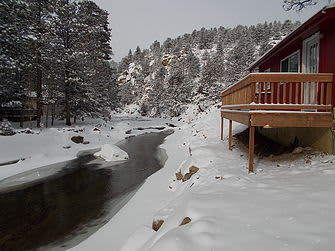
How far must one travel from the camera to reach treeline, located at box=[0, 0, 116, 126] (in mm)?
17312

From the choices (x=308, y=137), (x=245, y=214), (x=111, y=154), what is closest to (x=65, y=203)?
(x=111, y=154)

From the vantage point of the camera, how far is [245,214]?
3.90 m

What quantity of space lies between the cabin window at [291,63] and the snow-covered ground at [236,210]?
4583 millimetres

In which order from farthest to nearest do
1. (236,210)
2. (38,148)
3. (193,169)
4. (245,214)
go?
(38,148), (193,169), (236,210), (245,214)

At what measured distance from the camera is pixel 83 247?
233 inches

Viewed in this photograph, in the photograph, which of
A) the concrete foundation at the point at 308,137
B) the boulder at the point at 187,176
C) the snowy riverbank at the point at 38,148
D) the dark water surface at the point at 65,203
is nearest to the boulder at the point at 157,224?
the dark water surface at the point at 65,203

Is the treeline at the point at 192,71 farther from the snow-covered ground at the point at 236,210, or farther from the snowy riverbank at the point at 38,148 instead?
the snowy riverbank at the point at 38,148

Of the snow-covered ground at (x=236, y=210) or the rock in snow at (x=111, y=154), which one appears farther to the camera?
the rock in snow at (x=111, y=154)

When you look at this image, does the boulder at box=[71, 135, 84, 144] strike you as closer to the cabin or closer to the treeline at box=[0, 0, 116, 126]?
the treeline at box=[0, 0, 116, 126]

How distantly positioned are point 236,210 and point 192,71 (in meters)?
63.2

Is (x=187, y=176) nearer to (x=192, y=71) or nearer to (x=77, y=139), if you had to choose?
(x=77, y=139)

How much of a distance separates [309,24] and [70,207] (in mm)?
10477

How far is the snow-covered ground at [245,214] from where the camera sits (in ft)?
10.4

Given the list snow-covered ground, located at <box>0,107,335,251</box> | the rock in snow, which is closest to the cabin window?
snow-covered ground, located at <box>0,107,335,251</box>
